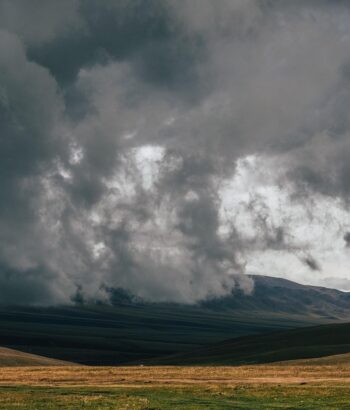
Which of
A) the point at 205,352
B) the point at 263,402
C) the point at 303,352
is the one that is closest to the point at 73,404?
the point at 263,402

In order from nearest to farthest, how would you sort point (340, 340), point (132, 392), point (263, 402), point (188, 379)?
point (263, 402) → point (132, 392) → point (188, 379) → point (340, 340)

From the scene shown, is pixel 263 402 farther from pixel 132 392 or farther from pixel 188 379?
pixel 188 379

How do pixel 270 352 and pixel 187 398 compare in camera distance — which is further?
pixel 270 352

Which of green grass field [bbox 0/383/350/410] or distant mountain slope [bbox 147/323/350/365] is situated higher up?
distant mountain slope [bbox 147/323/350/365]

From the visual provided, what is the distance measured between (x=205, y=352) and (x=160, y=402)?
142 meters

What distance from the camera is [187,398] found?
5281 cm

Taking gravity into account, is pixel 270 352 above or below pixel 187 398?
above

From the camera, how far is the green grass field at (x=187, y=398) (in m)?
45.5

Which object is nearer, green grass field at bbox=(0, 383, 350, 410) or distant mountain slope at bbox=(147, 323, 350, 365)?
green grass field at bbox=(0, 383, 350, 410)

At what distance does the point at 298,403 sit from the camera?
4722 centimetres

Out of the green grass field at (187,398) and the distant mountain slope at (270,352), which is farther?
the distant mountain slope at (270,352)

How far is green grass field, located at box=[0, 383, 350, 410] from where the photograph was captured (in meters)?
45.5

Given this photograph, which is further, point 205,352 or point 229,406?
point 205,352

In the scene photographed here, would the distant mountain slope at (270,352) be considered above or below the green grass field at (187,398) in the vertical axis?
above
